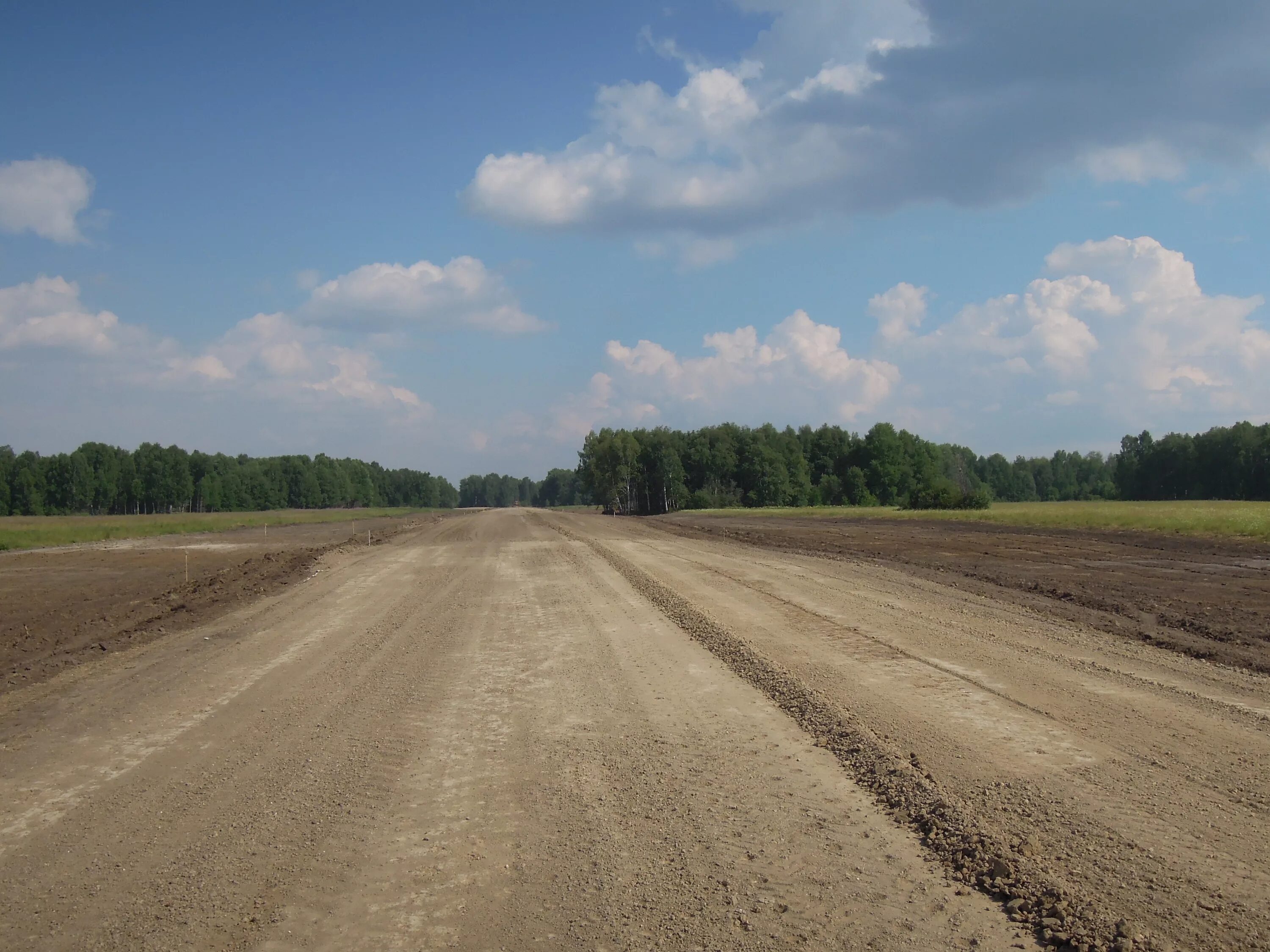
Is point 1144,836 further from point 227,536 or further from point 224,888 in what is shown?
point 227,536

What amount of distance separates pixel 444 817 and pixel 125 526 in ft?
221

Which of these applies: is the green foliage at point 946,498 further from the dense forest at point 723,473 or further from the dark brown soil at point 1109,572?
the dense forest at point 723,473

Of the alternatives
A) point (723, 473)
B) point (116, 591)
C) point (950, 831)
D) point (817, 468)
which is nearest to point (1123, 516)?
point (950, 831)

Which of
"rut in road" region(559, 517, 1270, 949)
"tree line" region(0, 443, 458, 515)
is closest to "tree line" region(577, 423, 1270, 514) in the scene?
"tree line" region(0, 443, 458, 515)

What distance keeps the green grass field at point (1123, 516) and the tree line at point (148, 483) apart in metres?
104

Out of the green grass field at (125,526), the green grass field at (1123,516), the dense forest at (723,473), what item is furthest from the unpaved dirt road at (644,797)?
the dense forest at (723,473)

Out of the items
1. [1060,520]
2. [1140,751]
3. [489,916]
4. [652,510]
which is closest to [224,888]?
[489,916]

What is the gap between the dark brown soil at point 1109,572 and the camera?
37.1 feet

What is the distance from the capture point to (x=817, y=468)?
121688 mm

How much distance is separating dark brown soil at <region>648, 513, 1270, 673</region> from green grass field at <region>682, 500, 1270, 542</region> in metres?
1.67

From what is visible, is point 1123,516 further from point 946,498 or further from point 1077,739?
point 1077,739

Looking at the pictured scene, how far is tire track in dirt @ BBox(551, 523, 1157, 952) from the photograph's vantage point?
12.5 ft

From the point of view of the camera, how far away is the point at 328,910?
4.11 meters

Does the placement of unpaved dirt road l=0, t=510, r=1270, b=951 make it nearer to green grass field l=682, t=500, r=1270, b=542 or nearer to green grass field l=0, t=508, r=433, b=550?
green grass field l=682, t=500, r=1270, b=542
